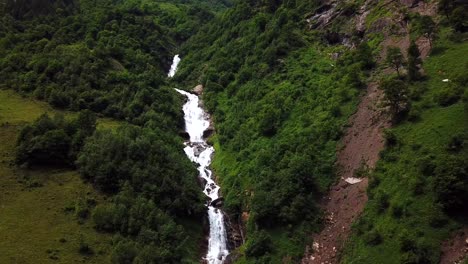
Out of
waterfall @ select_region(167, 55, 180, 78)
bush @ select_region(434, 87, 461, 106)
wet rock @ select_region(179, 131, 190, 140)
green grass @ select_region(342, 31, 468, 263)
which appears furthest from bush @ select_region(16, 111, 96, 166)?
waterfall @ select_region(167, 55, 180, 78)

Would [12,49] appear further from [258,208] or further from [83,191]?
[258,208]

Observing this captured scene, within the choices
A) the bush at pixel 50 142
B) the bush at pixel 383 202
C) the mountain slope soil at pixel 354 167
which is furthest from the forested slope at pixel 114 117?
the bush at pixel 383 202

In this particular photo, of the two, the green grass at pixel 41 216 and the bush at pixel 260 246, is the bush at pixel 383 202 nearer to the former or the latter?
the bush at pixel 260 246

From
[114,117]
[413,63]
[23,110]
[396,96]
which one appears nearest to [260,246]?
[396,96]

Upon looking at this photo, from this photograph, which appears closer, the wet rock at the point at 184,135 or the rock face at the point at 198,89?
the wet rock at the point at 184,135

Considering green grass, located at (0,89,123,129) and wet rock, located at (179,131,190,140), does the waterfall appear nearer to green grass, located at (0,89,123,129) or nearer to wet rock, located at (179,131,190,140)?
wet rock, located at (179,131,190,140)

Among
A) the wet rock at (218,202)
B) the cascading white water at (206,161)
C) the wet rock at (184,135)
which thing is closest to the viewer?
the cascading white water at (206,161)

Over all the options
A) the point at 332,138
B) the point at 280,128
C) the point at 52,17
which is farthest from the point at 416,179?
the point at 52,17
